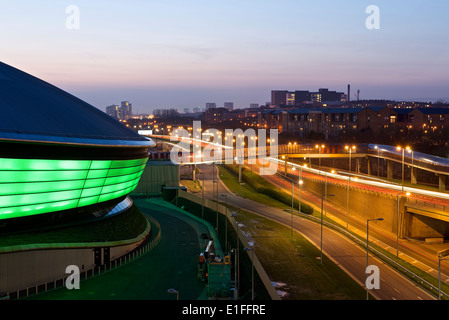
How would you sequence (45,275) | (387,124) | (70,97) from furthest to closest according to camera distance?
(387,124), (70,97), (45,275)

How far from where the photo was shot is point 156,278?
44031mm

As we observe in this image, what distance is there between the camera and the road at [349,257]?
138ft

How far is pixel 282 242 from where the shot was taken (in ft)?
193

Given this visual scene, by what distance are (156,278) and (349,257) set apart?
21709 millimetres

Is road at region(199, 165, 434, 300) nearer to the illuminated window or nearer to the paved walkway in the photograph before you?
the paved walkway

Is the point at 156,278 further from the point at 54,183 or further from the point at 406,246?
the point at 406,246

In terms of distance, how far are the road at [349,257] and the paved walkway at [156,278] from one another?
14.8 meters

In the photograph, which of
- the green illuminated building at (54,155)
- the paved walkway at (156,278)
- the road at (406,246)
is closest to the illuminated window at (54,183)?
the green illuminated building at (54,155)

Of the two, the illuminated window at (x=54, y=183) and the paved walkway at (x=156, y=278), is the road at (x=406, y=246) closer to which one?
the paved walkway at (x=156, y=278)

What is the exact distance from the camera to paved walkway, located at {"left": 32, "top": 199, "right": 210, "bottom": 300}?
3966 centimetres

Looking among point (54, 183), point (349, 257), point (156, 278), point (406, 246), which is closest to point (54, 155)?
point (54, 183)
